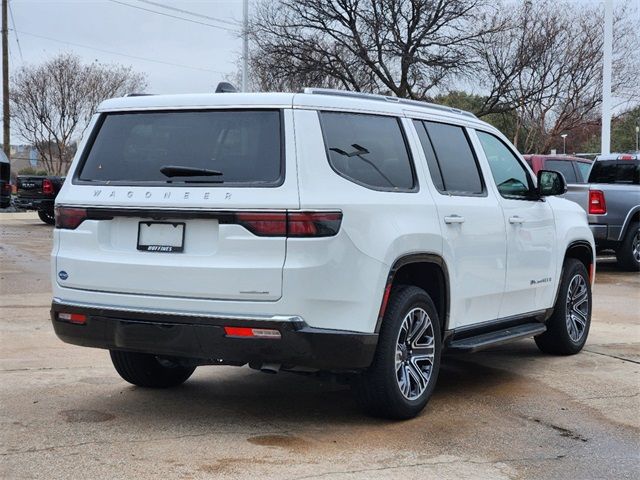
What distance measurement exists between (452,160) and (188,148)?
1.93 meters

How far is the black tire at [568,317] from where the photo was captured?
7.32 metres

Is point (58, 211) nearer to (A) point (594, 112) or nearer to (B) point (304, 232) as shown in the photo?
(B) point (304, 232)

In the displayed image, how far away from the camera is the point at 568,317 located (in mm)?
7445

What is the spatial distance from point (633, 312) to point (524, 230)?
4131mm

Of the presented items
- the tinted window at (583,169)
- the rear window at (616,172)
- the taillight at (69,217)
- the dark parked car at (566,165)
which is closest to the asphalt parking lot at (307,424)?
the taillight at (69,217)

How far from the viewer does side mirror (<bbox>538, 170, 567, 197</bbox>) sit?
686cm

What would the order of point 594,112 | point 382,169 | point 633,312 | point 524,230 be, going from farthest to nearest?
1. point 594,112
2. point 633,312
3. point 524,230
4. point 382,169

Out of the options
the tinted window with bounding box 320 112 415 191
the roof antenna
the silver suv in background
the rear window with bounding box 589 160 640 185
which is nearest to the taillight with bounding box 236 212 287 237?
the tinted window with bounding box 320 112 415 191

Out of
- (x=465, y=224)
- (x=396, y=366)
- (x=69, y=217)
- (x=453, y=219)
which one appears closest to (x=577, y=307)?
(x=465, y=224)

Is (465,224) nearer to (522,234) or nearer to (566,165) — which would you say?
(522,234)

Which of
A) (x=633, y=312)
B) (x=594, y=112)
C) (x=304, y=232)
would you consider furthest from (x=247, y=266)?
(x=594, y=112)

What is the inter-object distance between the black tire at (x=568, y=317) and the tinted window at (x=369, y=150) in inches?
100

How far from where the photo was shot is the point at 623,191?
13945 millimetres

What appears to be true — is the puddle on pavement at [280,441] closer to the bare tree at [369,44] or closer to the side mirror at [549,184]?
the side mirror at [549,184]
